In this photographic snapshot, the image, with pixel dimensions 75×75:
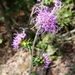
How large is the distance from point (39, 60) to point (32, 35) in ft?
4.92

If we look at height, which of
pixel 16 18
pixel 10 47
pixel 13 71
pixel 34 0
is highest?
pixel 34 0

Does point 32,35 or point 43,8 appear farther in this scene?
point 32,35

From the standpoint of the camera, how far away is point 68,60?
11.0ft

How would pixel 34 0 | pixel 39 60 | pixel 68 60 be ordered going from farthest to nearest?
pixel 34 0
pixel 68 60
pixel 39 60

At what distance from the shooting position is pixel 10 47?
372 cm

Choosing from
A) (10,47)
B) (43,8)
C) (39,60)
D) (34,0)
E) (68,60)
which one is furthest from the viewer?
(34,0)

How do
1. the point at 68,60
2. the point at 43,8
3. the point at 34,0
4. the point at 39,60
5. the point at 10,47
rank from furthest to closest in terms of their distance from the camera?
the point at 34,0 → the point at 10,47 → the point at 68,60 → the point at 39,60 → the point at 43,8

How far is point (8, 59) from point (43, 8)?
1792 mm

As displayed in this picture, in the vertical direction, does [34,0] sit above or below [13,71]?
above

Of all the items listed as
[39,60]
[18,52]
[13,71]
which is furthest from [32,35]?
[39,60]

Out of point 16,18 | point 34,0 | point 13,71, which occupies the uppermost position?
point 34,0

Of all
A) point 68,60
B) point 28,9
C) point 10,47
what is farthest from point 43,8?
point 28,9

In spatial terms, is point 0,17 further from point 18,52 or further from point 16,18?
point 18,52

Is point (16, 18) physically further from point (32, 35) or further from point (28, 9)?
point (32, 35)
